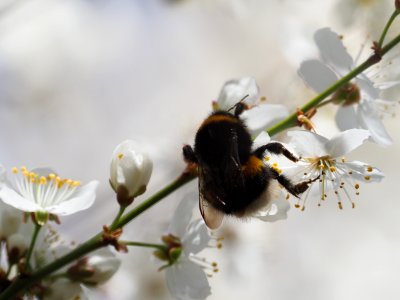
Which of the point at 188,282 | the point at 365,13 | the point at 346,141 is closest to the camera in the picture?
the point at 346,141

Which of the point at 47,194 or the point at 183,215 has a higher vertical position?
the point at 47,194

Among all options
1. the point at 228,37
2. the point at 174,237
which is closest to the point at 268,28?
the point at 228,37

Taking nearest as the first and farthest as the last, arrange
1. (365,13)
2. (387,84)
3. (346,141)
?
(346,141), (387,84), (365,13)

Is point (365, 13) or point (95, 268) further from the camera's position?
point (365, 13)

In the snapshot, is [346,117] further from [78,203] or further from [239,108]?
[78,203]

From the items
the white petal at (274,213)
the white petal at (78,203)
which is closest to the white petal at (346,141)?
the white petal at (274,213)

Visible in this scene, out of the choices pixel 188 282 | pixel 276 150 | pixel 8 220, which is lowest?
pixel 188 282

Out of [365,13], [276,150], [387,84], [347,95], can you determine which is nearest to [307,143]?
[276,150]
